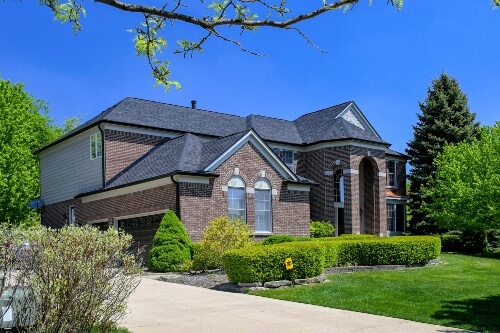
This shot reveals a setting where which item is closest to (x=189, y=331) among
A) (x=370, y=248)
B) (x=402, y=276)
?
(x=402, y=276)

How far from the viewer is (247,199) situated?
24.8 meters

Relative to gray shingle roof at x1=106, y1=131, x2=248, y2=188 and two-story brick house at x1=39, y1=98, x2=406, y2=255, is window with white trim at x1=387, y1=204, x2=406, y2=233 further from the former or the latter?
gray shingle roof at x1=106, y1=131, x2=248, y2=188

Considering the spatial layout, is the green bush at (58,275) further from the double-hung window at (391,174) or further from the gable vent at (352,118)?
the double-hung window at (391,174)

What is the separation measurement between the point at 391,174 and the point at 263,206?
17723 millimetres

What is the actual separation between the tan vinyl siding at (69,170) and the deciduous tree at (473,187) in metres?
18.9

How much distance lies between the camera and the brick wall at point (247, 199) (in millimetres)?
22641

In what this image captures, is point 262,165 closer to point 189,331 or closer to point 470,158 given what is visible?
point 470,158

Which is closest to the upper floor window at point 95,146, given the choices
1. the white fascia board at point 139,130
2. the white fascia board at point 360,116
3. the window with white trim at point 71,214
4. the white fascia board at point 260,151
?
the white fascia board at point 139,130

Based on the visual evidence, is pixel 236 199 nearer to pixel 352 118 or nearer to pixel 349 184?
pixel 349 184

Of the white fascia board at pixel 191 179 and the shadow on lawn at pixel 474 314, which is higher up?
the white fascia board at pixel 191 179

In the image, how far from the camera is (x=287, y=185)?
86.5 ft

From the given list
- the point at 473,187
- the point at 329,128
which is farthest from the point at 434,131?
the point at 473,187

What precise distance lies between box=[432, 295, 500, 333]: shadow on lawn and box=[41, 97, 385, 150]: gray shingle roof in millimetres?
18910

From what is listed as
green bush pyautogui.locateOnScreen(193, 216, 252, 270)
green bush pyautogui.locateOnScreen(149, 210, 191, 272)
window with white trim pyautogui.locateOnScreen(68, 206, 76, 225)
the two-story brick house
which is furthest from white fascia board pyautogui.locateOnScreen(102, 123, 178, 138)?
green bush pyautogui.locateOnScreen(193, 216, 252, 270)
